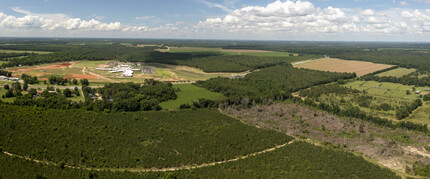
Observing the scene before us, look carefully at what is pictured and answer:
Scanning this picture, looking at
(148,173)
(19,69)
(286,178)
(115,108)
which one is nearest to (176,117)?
(115,108)

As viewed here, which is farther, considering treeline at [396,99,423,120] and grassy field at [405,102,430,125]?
treeline at [396,99,423,120]

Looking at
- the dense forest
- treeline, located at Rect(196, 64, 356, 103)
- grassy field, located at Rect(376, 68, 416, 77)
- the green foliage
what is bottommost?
the dense forest

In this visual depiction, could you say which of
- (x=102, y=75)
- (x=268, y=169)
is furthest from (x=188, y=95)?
(x=102, y=75)

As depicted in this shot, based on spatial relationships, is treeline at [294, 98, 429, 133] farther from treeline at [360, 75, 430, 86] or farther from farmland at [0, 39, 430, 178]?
treeline at [360, 75, 430, 86]

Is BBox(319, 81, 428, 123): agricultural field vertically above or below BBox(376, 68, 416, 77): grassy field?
below

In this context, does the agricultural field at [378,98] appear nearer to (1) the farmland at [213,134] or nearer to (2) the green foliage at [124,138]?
(1) the farmland at [213,134]

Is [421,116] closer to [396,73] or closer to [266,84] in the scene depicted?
[266,84]

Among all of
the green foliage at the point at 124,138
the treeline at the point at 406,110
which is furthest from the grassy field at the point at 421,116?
the green foliage at the point at 124,138

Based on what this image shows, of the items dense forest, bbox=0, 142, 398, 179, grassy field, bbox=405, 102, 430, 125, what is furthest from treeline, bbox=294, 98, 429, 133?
dense forest, bbox=0, 142, 398, 179
